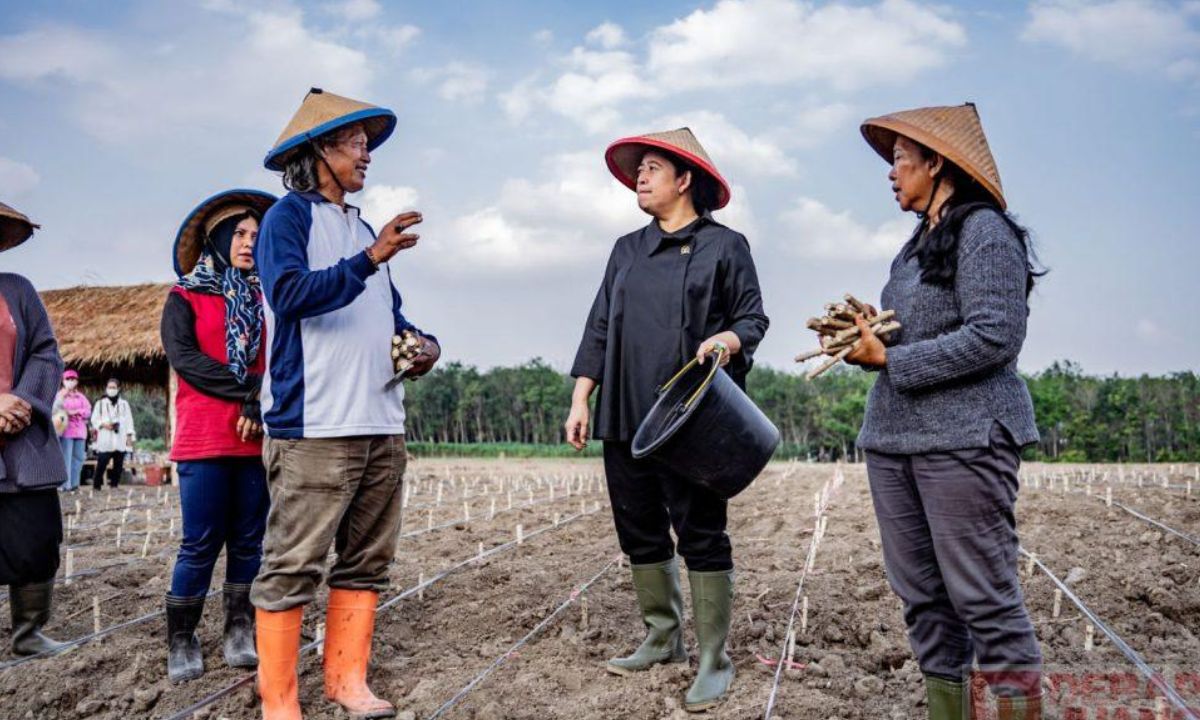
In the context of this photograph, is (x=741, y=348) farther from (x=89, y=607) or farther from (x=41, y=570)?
(x=89, y=607)

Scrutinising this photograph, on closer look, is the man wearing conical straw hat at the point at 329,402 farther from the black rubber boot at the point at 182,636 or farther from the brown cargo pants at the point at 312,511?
the black rubber boot at the point at 182,636

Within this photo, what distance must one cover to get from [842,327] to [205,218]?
2.25m

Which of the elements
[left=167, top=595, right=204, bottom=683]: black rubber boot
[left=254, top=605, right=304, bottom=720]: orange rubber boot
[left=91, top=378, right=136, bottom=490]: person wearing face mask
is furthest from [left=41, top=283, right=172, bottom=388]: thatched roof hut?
[left=254, top=605, right=304, bottom=720]: orange rubber boot

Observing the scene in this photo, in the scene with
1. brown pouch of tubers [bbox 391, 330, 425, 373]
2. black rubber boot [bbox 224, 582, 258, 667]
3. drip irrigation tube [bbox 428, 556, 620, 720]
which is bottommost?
drip irrigation tube [bbox 428, 556, 620, 720]

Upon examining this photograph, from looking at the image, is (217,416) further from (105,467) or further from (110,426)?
(105,467)

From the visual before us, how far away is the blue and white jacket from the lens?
240 centimetres

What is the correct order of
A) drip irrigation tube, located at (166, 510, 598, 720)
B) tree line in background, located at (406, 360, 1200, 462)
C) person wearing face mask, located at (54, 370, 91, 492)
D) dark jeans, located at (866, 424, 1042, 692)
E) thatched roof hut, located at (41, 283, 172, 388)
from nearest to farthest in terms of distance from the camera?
dark jeans, located at (866, 424, 1042, 692) < drip irrigation tube, located at (166, 510, 598, 720) < person wearing face mask, located at (54, 370, 91, 492) < thatched roof hut, located at (41, 283, 172, 388) < tree line in background, located at (406, 360, 1200, 462)

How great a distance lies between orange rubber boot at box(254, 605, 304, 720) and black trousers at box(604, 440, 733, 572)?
1040mm

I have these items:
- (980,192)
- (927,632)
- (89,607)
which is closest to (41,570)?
(89,607)

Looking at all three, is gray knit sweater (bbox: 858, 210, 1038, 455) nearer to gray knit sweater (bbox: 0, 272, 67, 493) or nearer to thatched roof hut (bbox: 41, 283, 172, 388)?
gray knit sweater (bbox: 0, 272, 67, 493)

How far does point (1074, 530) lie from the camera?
6.04m

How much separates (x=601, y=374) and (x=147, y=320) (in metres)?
13.1

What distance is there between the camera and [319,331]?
252 centimetres

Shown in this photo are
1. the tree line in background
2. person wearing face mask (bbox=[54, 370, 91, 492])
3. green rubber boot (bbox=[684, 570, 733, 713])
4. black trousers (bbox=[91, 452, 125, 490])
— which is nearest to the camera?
green rubber boot (bbox=[684, 570, 733, 713])
